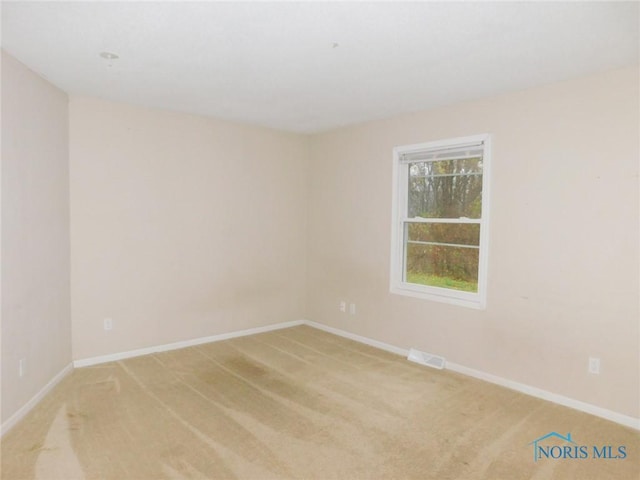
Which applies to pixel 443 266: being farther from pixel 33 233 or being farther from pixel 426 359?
pixel 33 233

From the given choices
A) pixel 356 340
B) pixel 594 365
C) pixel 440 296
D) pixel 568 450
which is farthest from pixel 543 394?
pixel 356 340

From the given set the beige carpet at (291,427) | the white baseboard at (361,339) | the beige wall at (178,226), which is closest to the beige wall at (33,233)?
the beige wall at (178,226)

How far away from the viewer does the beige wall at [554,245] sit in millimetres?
2797

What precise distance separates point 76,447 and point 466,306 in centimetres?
314

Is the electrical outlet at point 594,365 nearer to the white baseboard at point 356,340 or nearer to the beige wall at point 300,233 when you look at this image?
the beige wall at point 300,233

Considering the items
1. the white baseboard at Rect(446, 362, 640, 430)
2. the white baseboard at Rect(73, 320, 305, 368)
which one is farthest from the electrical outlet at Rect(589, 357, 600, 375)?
the white baseboard at Rect(73, 320, 305, 368)

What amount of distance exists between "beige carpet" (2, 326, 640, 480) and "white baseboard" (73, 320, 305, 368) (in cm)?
11

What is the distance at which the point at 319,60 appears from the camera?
2.71m

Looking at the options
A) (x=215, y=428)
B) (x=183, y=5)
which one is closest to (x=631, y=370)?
(x=215, y=428)

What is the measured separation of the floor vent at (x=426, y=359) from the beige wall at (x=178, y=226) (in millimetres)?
1803

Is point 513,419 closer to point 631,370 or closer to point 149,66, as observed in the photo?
point 631,370

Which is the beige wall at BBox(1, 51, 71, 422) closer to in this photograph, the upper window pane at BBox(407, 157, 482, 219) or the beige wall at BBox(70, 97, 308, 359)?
the beige wall at BBox(70, 97, 308, 359)

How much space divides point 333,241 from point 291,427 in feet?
8.75

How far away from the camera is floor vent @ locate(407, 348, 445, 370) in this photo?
3.82 metres
